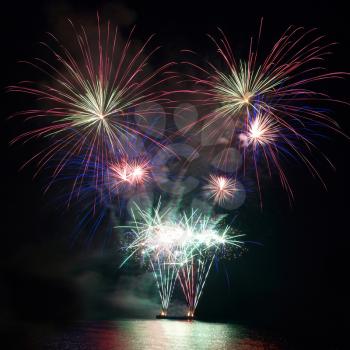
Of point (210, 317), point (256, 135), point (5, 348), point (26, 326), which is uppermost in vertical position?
point (210, 317)

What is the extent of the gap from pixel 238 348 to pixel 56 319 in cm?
2158

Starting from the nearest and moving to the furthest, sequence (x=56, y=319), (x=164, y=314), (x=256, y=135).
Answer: (x=256, y=135) < (x=56, y=319) < (x=164, y=314)

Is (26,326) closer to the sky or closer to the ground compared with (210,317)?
closer to the ground

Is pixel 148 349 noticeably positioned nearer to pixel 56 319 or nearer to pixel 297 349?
pixel 297 349

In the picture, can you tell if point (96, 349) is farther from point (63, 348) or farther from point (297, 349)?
point (297, 349)

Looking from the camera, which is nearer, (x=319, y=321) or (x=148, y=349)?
(x=148, y=349)

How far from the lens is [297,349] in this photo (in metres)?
34.2

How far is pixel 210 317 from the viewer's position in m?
130

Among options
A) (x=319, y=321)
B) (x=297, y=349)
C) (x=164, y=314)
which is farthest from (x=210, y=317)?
(x=297, y=349)

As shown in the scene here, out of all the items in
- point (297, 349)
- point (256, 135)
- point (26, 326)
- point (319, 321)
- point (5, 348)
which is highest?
point (319, 321)

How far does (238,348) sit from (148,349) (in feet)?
27.8

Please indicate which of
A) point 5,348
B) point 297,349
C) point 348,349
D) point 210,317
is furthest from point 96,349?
point 210,317

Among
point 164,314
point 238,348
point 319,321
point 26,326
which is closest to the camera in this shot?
point 238,348

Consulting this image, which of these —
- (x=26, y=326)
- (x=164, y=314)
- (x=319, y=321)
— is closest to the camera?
(x=26, y=326)
